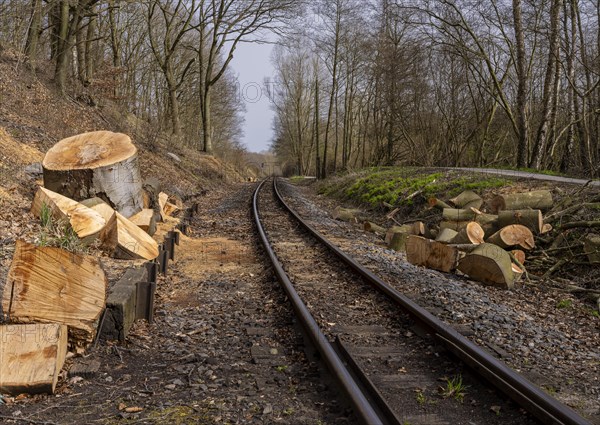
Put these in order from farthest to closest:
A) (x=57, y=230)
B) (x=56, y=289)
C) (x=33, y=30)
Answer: (x=33, y=30) → (x=57, y=230) → (x=56, y=289)

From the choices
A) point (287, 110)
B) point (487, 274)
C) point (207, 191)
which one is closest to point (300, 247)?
point (487, 274)

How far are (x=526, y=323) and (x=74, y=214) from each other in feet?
19.7

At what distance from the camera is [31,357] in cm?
378

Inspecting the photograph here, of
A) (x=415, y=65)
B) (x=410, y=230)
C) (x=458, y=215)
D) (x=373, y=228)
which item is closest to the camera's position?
(x=458, y=215)

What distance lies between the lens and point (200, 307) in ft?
19.4

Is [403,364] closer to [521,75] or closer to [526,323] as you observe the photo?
[526,323]

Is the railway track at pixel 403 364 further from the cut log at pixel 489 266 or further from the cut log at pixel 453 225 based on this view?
the cut log at pixel 453 225

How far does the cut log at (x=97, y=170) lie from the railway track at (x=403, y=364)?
3.92 meters

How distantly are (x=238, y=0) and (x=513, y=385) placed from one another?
96.0ft

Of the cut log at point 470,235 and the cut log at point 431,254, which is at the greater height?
the cut log at point 470,235

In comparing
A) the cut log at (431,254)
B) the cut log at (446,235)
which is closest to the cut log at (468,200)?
the cut log at (446,235)

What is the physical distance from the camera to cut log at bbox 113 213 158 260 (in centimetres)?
708

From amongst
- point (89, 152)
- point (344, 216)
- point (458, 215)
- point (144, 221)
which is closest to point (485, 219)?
point (458, 215)

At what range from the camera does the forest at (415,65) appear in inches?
683
